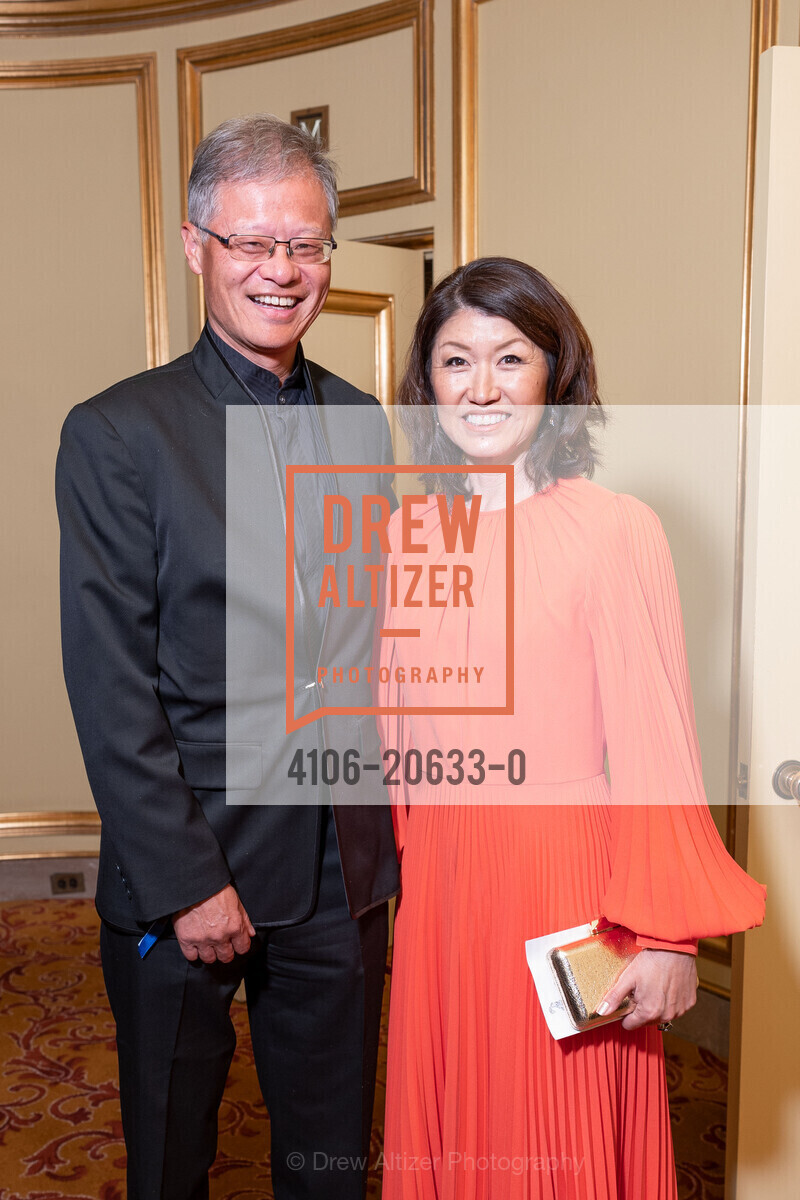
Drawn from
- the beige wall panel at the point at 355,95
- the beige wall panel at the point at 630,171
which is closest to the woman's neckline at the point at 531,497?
the beige wall panel at the point at 630,171

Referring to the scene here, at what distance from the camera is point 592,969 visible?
1232mm

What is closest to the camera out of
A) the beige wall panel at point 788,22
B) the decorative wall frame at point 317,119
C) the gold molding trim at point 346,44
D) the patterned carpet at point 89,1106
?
the patterned carpet at point 89,1106

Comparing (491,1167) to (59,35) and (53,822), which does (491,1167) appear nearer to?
(53,822)

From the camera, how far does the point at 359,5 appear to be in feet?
10.4

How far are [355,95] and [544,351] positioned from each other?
231 centimetres

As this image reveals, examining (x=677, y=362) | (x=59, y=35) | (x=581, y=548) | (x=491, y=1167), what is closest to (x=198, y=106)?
(x=59, y=35)

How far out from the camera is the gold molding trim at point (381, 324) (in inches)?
120

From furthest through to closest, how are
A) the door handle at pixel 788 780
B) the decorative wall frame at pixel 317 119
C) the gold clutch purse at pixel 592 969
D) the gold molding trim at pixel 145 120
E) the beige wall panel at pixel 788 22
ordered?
1. the gold molding trim at pixel 145 120
2. the decorative wall frame at pixel 317 119
3. the beige wall panel at pixel 788 22
4. the door handle at pixel 788 780
5. the gold clutch purse at pixel 592 969

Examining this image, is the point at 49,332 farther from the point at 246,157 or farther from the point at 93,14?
the point at 246,157

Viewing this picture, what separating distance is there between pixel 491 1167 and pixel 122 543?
3.08ft

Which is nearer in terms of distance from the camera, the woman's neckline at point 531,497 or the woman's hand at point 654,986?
the woman's hand at point 654,986

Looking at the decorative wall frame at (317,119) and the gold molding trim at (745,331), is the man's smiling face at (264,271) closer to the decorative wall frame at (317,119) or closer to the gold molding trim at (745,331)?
the gold molding trim at (745,331)

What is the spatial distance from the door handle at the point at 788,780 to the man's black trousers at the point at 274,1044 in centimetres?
66
